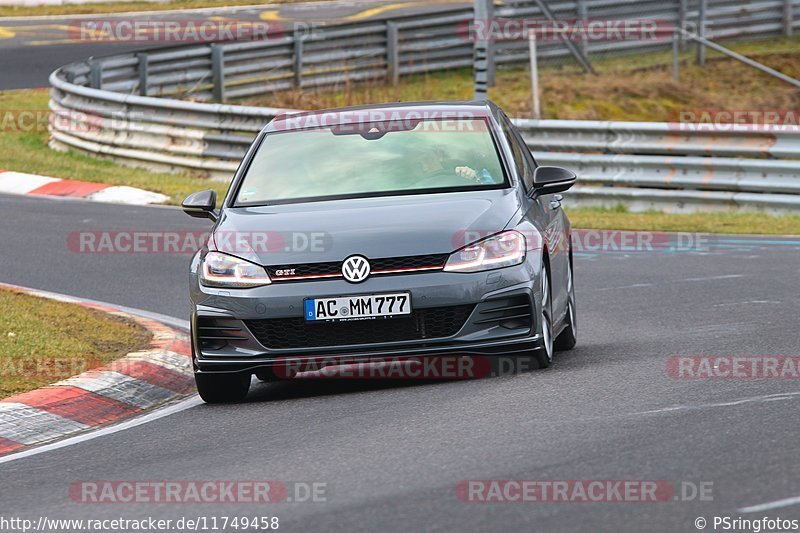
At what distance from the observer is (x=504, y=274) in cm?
842

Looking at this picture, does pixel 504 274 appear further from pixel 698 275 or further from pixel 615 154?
pixel 615 154

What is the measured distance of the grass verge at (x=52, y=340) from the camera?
30.8 ft

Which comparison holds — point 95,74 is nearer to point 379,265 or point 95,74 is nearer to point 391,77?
point 391,77

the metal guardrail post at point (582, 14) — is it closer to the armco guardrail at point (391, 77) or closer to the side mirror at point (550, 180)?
the armco guardrail at point (391, 77)

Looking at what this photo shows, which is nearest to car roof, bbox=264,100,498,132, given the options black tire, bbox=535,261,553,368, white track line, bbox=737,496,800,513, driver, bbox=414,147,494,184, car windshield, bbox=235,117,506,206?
car windshield, bbox=235,117,506,206

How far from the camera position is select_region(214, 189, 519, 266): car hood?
329 inches

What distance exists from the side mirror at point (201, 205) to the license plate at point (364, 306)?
136 centimetres

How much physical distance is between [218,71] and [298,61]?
1734 millimetres

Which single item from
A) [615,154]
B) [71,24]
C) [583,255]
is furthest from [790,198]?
[71,24]

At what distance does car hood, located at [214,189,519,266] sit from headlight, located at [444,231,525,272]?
5 centimetres

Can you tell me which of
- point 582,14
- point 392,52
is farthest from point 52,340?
point 582,14

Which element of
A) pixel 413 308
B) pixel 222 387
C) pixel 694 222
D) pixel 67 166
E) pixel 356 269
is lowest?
pixel 694 222

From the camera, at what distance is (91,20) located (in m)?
39.8

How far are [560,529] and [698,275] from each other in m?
8.43
